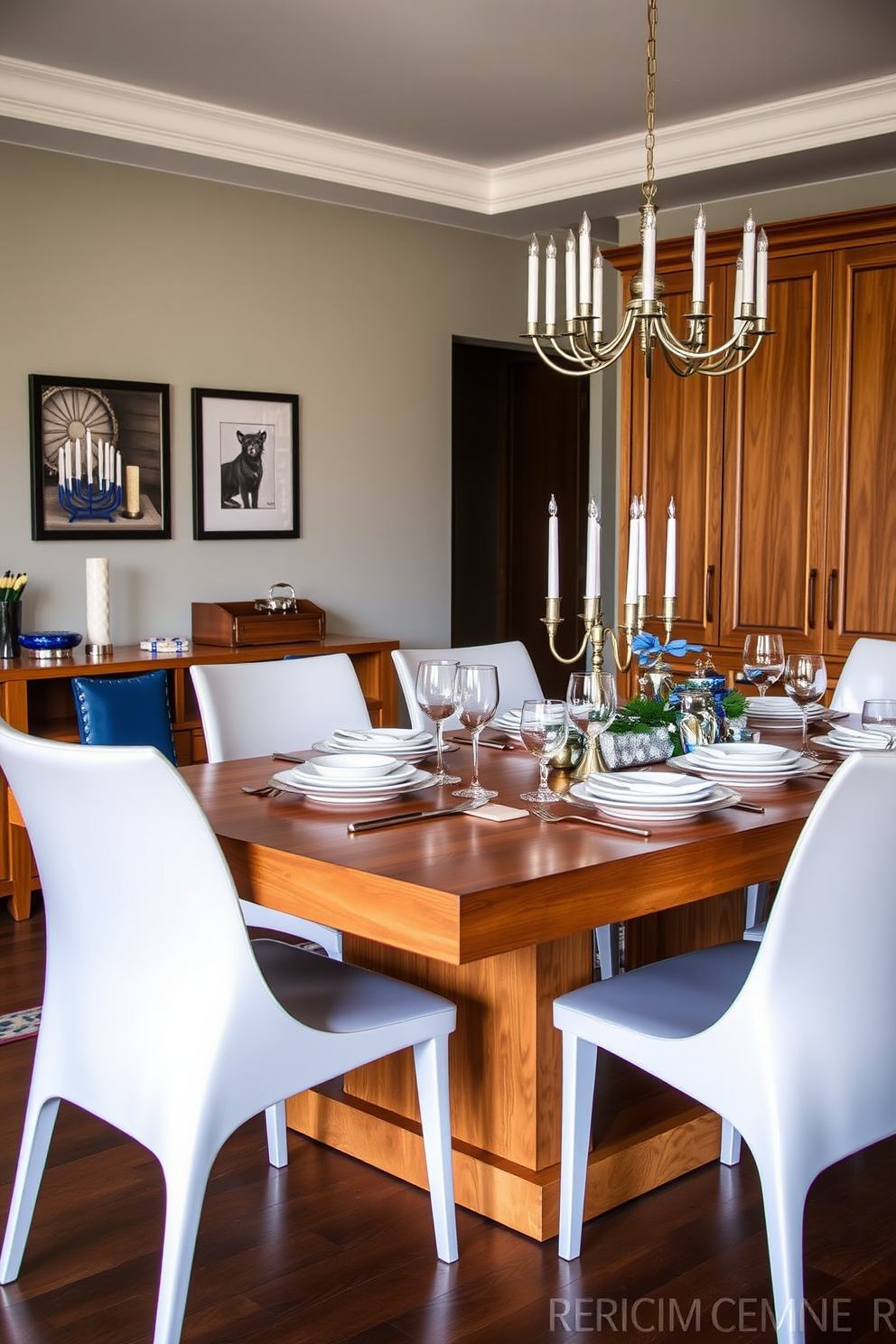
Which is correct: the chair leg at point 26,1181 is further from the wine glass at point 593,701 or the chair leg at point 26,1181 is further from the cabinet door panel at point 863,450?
the cabinet door panel at point 863,450

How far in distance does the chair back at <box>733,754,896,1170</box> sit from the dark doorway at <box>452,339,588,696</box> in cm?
510

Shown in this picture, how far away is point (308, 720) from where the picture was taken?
292 cm

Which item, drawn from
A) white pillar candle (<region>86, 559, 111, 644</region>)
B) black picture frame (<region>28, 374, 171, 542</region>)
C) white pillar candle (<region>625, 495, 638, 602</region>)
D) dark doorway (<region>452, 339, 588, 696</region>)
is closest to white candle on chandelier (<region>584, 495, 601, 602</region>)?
white pillar candle (<region>625, 495, 638, 602</region>)

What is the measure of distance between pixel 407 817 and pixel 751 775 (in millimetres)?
637

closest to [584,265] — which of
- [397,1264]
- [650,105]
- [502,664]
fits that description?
[650,105]

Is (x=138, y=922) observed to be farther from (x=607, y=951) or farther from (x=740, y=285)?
(x=740, y=285)

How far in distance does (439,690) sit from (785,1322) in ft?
3.41

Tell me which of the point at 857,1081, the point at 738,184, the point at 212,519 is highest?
the point at 738,184

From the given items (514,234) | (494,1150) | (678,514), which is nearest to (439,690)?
(494,1150)

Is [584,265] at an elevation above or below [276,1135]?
above

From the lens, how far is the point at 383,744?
2438 mm

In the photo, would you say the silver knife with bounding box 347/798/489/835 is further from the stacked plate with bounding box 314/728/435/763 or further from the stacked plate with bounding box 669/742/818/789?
the stacked plate with bounding box 669/742/818/789

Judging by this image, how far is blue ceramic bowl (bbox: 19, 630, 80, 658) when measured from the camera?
4.07 meters

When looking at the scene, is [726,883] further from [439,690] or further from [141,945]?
[141,945]
